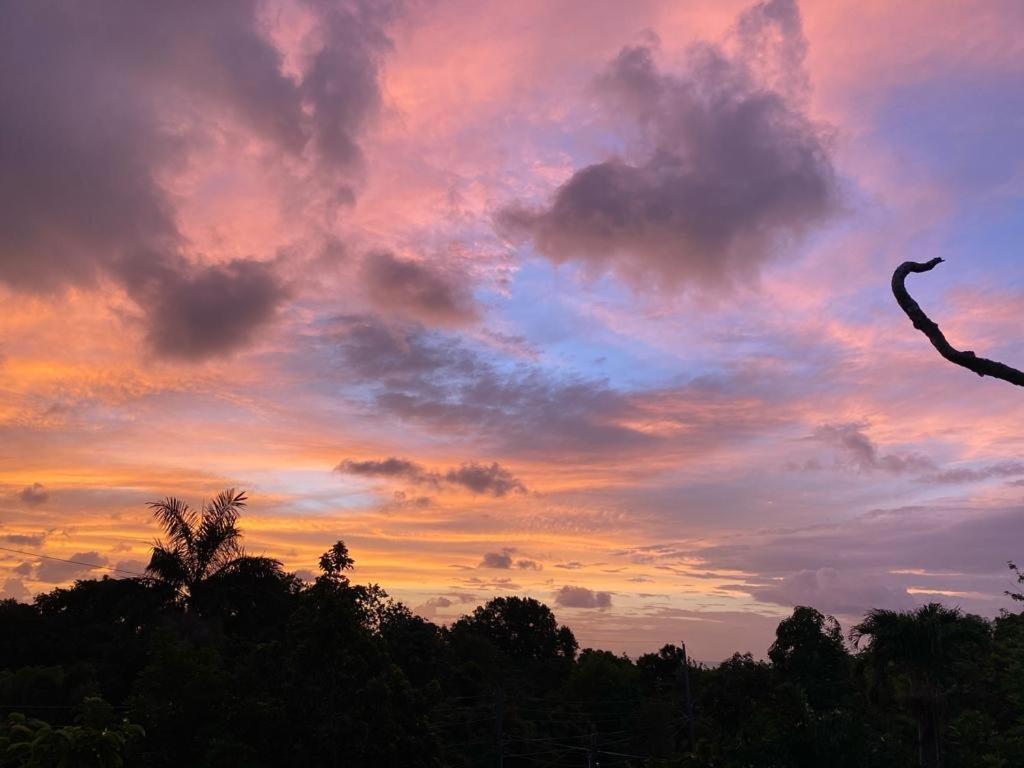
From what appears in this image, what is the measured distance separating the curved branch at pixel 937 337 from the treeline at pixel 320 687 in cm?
966

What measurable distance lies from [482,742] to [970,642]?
3706cm

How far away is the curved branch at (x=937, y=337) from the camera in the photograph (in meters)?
5.50

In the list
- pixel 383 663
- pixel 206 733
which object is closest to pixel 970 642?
pixel 383 663

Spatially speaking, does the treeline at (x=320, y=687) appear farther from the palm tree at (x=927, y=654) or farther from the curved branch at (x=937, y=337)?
the curved branch at (x=937, y=337)

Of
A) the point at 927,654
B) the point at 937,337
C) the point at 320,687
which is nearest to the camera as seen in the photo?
the point at 937,337

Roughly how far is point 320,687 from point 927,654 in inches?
724

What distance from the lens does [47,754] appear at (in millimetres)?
9688

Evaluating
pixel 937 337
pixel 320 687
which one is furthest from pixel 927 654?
pixel 937 337

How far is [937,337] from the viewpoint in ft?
18.1

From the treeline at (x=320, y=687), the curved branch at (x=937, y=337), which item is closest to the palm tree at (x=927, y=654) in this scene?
the treeline at (x=320, y=687)

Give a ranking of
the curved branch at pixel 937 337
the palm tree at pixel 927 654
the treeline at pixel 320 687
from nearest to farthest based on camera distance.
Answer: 1. the curved branch at pixel 937 337
2. the treeline at pixel 320 687
3. the palm tree at pixel 927 654

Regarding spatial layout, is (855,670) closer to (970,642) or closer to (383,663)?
(970,642)

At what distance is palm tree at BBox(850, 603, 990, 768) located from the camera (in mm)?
25734

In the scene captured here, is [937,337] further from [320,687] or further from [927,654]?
[927,654]
